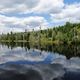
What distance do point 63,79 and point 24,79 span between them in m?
3.73

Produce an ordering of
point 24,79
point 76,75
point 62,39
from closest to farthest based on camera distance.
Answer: point 24,79
point 76,75
point 62,39

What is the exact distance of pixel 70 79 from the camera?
70.0 ft

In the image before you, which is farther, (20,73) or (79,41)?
(79,41)

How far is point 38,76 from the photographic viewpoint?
20.9 meters

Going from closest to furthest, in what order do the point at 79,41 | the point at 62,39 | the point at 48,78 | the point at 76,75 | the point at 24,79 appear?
the point at 24,79, the point at 48,78, the point at 76,75, the point at 79,41, the point at 62,39

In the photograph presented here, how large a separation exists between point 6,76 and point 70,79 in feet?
18.8

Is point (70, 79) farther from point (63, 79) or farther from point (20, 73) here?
point (20, 73)

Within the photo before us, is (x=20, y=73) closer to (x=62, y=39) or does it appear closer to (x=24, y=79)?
(x=24, y=79)

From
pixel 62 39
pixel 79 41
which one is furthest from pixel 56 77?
pixel 62 39

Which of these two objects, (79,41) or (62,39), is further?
(62,39)

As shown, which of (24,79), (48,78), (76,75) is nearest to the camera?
(24,79)

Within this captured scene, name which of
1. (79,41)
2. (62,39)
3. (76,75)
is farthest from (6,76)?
(62,39)

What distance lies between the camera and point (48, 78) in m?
20.7

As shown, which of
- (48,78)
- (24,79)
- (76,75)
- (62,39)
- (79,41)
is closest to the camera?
(24,79)
